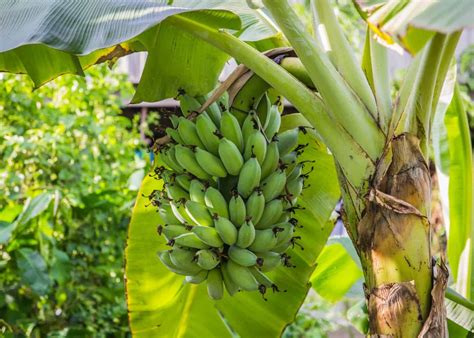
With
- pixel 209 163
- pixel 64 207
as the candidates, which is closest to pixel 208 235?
pixel 209 163

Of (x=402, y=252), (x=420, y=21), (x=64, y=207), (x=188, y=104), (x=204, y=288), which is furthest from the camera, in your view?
(x=64, y=207)

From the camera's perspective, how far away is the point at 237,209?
49.1 inches

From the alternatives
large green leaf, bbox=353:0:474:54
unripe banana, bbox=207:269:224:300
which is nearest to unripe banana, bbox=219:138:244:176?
unripe banana, bbox=207:269:224:300

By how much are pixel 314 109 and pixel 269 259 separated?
30 cm

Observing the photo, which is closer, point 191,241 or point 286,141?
point 191,241

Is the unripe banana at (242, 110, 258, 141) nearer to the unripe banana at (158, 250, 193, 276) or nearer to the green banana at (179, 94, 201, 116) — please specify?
the green banana at (179, 94, 201, 116)

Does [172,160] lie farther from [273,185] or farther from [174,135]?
[273,185]

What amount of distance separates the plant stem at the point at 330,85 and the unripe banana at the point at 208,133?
0.21m

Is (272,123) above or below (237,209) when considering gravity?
above

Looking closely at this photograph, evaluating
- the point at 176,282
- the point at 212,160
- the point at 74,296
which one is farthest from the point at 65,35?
the point at 74,296

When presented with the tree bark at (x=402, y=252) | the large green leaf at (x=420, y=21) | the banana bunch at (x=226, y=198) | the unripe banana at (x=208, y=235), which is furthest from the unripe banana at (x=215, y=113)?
the large green leaf at (x=420, y=21)

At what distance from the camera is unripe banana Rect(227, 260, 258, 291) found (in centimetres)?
128

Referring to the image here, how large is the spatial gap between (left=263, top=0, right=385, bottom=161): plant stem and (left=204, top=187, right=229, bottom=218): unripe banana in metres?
0.26

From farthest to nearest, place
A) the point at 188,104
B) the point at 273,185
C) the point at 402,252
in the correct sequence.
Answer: the point at 188,104, the point at 273,185, the point at 402,252
